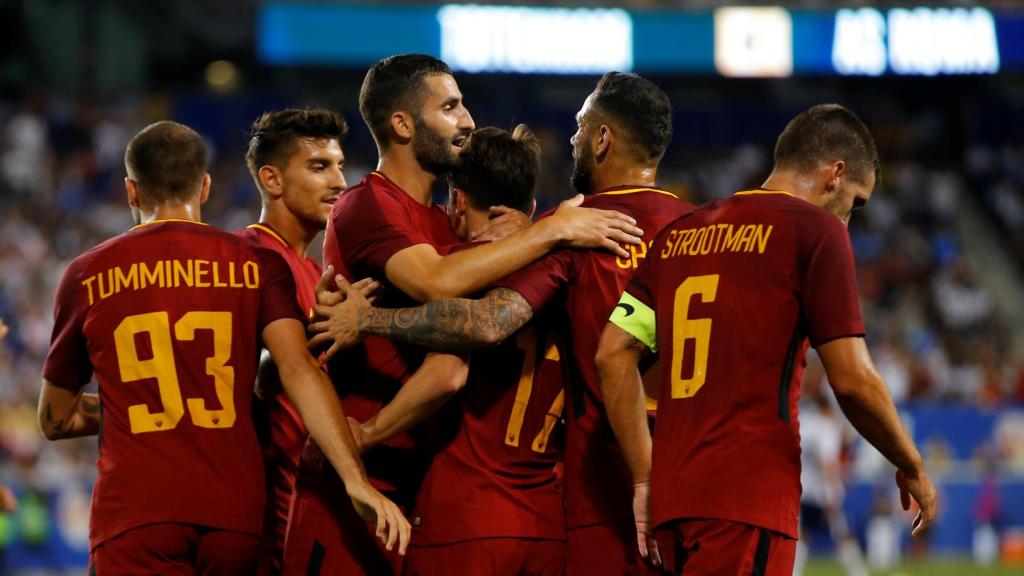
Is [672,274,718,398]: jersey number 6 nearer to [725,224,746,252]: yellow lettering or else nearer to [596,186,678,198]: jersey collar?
[725,224,746,252]: yellow lettering

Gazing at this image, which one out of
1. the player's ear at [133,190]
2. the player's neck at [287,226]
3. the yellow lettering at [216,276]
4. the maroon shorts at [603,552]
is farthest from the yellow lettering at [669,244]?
the player's neck at [287,226]

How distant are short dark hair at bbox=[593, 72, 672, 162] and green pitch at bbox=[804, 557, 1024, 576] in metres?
10.7

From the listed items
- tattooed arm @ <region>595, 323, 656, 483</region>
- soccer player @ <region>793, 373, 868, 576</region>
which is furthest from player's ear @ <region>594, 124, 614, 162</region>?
soccer player @ <region>793, 373, 868, 576</region>

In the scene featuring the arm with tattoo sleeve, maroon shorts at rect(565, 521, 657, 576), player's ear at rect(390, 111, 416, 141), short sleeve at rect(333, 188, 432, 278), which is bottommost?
maroon shorts at rect(565, 521, 657, 576)

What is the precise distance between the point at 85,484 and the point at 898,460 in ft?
41.0

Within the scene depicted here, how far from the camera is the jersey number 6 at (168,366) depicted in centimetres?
518

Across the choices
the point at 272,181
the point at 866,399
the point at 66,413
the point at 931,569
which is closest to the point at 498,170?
the point at 272,181

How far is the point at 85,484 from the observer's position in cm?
1544

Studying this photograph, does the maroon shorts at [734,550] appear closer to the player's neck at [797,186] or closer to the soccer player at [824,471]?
the player's neck at [797,186]

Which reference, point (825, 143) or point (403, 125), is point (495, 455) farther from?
point (825, 143)

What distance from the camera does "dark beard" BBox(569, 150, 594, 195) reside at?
5.63 meters

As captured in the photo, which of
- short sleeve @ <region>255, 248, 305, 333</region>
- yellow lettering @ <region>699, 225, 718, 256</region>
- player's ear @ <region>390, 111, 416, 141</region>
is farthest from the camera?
player's ear @ <region>390, 111, 416, 141</region>

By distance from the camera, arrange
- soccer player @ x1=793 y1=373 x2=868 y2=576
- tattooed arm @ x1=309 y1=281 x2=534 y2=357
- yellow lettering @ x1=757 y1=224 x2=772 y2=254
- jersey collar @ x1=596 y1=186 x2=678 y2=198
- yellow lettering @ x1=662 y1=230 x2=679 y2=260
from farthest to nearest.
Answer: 1. soccer player @ x1=793 y1=373 x2=868 y2=576
2. jersey collar @ x1=596 y1=186 x2=678 y2=198
3. tattooed arm @ x1=309 y1=281 x2=534 y2=357
4. yellow lettering @ x1=662 y1=230 x2=679 y2=260
5. yellow lettering @ x1=757 y1=224 x2=772 y2=254

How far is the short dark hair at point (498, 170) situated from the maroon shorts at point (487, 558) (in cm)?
136
